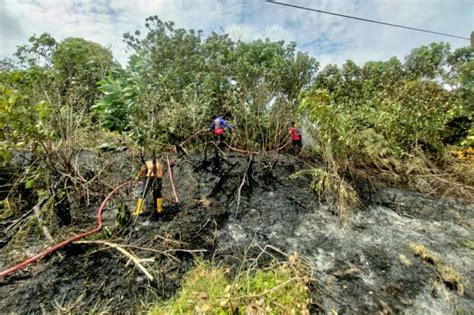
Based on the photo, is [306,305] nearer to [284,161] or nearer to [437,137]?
[284,161]

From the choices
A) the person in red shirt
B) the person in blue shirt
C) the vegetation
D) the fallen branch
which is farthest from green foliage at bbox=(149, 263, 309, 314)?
the person in red shirt

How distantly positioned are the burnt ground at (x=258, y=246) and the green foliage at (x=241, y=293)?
0.39 feet

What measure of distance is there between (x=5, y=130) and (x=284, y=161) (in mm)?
3052

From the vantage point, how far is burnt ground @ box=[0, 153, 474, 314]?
1.50 metres

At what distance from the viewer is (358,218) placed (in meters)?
2.53

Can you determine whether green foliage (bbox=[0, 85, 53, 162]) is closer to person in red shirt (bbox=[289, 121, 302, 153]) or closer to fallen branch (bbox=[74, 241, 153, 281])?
fallen branch (bbox=[74, 241, 153, 281])

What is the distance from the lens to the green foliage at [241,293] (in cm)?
136

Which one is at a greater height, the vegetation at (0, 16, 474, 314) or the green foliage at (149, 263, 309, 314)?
the vegetation at (0, 16, 474, 314)

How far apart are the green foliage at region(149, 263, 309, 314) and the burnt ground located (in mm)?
117

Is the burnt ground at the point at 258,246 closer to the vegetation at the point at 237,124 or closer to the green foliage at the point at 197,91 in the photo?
the vegetation at the point at 237,124

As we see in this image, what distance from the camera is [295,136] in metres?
3.63

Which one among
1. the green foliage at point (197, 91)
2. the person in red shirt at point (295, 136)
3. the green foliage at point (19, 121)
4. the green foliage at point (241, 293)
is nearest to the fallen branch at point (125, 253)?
the green foliage at point (241, 293)

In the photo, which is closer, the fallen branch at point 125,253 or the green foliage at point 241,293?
the green foliage at point 241,293

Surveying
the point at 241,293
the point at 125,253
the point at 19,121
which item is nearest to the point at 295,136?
the point at 241,293
